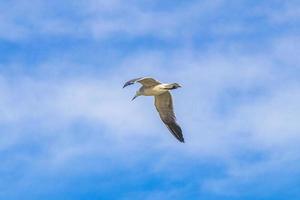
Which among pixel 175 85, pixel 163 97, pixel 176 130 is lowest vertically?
pixel 175 85

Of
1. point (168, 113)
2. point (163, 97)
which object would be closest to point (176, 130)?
point (168, 113)

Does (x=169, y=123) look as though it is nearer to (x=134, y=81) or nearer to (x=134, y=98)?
(x=134, y=98)

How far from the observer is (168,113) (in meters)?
60.6

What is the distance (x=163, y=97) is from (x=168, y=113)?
5.25ft

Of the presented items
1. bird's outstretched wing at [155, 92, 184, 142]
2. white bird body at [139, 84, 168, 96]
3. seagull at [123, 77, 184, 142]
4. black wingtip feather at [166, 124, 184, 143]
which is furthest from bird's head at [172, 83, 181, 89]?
black wingtip feather at [166, 124, 184, 143]

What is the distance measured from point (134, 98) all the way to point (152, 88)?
108 inches

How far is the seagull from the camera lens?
183 feet

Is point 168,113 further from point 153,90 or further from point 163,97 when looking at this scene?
point 153,90

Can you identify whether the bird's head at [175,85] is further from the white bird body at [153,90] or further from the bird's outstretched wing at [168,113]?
the bird's outstretched wing at [168,113]

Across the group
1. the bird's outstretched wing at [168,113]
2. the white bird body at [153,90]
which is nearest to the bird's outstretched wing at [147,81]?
the white bird body at [153,90]

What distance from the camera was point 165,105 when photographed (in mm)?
60219

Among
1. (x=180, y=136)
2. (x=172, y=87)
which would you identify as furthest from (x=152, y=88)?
(x=180, y=136)

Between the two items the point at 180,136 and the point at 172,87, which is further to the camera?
the point at 180,136

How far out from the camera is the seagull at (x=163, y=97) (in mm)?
55906
